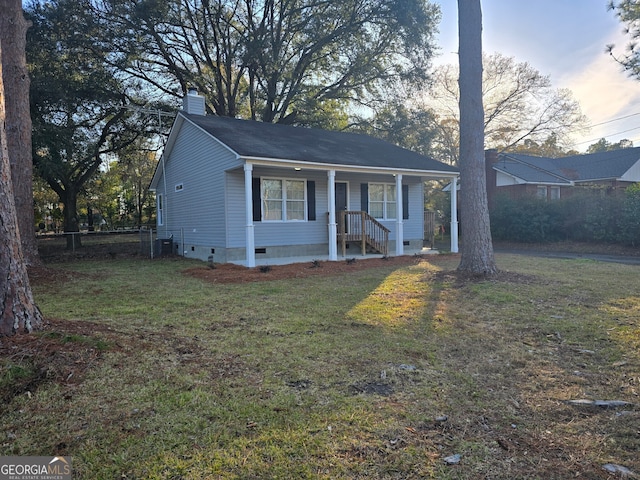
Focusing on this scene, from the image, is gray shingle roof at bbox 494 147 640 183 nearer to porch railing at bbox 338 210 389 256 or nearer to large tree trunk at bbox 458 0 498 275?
porch railing at bbox 338 210 389 256

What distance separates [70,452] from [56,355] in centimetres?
142

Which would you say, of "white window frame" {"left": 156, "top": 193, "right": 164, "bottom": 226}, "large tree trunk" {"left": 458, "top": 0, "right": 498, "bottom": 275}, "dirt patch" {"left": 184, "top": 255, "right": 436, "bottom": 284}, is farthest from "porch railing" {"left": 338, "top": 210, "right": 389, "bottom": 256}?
"white window frame" {"left": 156, "top": 193, "right": 164, "bottom": 226}

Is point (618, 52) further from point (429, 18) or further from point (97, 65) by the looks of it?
point (97, 65)

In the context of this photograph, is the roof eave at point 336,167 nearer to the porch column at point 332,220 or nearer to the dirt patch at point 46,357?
the porch column at point 332,220

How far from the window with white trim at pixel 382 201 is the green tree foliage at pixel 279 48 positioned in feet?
29.8

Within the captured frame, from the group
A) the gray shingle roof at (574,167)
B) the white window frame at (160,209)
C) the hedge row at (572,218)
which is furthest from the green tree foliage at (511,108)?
the white window frame at (160,209)

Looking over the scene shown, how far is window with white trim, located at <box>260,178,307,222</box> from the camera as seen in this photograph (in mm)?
12555

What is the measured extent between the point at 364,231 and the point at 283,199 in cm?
299

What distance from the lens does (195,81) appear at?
69.9 ft

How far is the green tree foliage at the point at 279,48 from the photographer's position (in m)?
19.2

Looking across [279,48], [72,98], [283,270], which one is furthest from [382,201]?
[72,98]

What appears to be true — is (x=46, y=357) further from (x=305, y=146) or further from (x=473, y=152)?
(x=305, y=146)

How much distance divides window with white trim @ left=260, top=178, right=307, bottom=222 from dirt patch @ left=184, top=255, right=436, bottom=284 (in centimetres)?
232

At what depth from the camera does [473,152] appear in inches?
326
